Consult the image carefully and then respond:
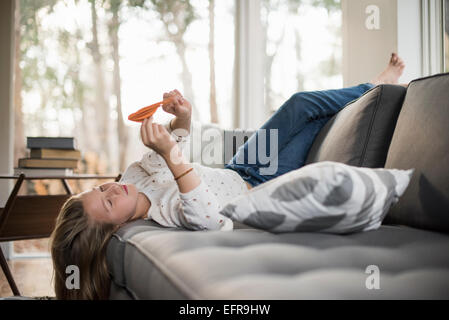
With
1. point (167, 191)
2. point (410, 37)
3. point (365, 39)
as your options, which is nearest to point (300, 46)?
point (365, 39)

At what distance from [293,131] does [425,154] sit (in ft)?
2.31

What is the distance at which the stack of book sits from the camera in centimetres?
246

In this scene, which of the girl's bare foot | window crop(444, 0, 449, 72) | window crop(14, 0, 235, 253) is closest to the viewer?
the girl's bare foot

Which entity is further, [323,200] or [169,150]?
[169,150]

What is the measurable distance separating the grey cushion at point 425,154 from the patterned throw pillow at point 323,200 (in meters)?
0.06

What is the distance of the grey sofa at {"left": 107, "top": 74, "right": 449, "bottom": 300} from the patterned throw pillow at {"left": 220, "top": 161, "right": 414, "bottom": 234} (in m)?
0.03

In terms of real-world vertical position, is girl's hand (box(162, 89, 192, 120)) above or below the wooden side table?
above

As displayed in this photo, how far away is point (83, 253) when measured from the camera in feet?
4.16

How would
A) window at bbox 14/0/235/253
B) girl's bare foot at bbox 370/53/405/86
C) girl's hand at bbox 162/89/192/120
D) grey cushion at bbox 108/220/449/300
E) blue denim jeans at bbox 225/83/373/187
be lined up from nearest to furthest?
grey cushion at bbox 108/220/449/300, girl's hand at bbox 162/89/192/120, blue denim jeans at bbox 225/83/373/187, girl's bare foot at bbox 370/53/405/86, window at bbox 14/0/235/253

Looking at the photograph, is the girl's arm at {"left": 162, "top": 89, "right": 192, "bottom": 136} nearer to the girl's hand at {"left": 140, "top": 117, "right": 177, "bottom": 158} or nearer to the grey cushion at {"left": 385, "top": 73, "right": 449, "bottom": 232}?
the girl's hand at {"left": 140, "top": 117, "right": 177, "bottom": 158}

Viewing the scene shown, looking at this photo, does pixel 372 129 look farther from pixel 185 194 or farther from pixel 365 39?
pixel 365 39

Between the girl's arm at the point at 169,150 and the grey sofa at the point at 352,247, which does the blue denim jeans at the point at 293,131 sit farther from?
the girl's arm at the point at 169,150

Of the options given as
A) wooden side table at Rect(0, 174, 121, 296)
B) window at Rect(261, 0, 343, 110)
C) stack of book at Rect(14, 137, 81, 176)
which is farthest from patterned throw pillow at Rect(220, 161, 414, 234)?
window at Rect(261, 0, 343, 110)

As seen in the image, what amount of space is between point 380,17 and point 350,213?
1.72 metres
